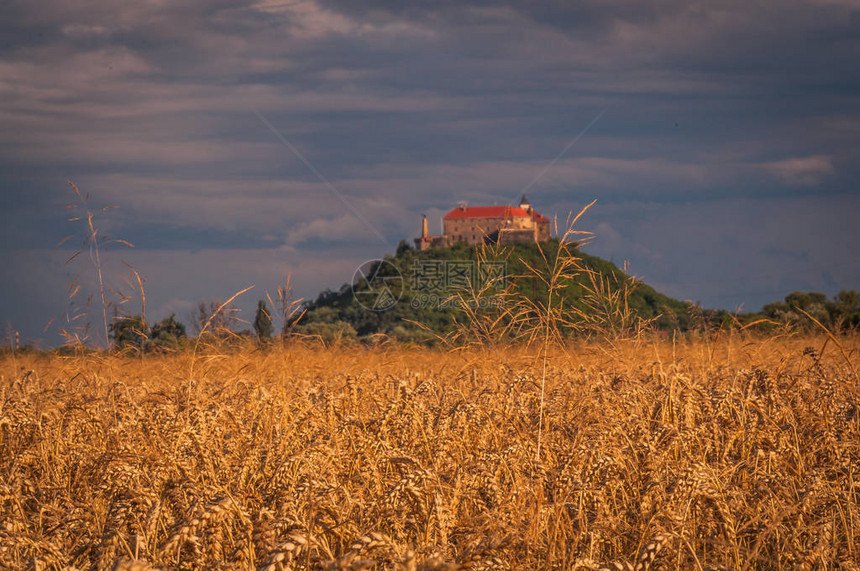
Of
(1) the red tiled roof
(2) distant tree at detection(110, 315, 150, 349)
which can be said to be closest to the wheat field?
(2) distant tree at detection(110, 315, 150, 349)

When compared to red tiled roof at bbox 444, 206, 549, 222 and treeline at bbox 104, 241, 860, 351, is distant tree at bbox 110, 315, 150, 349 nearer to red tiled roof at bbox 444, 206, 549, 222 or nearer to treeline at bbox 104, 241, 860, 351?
treeline at bbox 104, 241, 860, 351

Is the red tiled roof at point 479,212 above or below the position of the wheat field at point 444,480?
above

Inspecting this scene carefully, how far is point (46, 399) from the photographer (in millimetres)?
5508

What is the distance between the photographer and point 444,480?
9.80ft

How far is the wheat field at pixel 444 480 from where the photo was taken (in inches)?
84.4

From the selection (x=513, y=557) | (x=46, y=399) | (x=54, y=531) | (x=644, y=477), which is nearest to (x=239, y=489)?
(x=54, y=531)

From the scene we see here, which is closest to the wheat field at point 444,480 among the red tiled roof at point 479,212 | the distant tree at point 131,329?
the distant tree at point 131,329

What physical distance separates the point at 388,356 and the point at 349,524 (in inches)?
311

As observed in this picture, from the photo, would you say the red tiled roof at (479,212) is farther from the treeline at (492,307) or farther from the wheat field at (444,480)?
the wheat field at (444,480)

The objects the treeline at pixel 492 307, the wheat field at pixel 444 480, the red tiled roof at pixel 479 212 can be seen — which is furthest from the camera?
the red tiled roof at pixel 479 212

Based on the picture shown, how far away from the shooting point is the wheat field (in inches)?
84.4

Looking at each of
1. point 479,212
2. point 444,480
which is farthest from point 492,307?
point 479,212

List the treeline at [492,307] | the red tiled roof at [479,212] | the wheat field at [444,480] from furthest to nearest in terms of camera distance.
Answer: the red tiled roof at [479,212], the treeline at [492,307], the wheat field at [444,480]

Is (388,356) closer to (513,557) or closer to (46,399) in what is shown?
(46,399)
